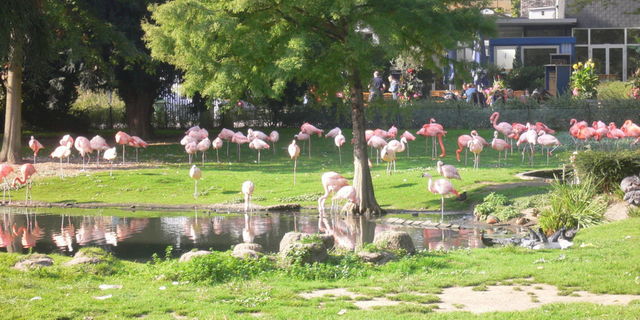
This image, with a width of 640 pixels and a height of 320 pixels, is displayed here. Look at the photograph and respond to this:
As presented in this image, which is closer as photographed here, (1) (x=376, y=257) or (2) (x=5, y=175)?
(1) (x=376, y=257)

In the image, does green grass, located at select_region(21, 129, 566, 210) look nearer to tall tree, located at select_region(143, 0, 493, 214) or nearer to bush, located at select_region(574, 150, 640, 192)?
bush, located at select_region(574, 150, 640, 192)

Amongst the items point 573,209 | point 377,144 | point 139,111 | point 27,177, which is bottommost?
point 573,209

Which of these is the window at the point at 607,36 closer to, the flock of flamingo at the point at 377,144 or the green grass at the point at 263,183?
the flock of flamingo at the point at 377,144

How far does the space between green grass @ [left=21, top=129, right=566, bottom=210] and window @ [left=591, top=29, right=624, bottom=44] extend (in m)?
31.8

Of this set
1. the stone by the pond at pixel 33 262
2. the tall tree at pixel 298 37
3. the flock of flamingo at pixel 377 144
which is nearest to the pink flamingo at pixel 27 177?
the flock of flamingo at pixel 377 144

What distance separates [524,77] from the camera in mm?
53406

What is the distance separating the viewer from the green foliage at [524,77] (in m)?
53.3

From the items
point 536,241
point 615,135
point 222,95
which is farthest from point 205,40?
point 615,135

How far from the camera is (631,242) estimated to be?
14.0 m

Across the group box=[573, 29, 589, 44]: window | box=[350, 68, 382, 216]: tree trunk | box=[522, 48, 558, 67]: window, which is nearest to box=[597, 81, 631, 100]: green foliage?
box=[522, 48, 558, 67]: window

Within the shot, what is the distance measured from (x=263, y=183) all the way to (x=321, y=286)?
50.1 ft

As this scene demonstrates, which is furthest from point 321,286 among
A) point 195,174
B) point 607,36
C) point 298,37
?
point 607,36

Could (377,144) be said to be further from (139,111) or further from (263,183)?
(139,111)

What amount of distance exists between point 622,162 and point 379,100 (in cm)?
608
